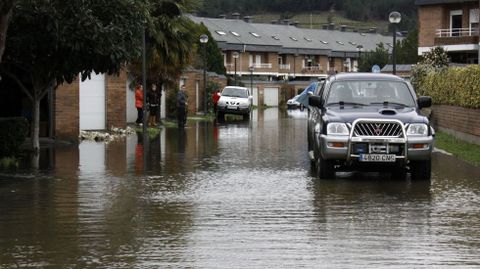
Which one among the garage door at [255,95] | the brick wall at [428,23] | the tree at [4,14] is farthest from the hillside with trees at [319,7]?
the tree at [4,14]

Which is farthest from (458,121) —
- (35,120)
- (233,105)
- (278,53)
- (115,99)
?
(278,53)

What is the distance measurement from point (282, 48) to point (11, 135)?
90218 mm

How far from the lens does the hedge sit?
23.6 meters

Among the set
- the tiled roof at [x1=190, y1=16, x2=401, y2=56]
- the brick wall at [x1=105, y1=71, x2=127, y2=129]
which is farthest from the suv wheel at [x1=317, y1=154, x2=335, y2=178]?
the tiled roof at [x1=190, y1=16, x2=401, y2=56]

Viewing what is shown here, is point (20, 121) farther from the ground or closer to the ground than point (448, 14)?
closer to the ground

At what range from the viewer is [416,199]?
12906 millimetres

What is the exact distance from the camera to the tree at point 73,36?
17.2m

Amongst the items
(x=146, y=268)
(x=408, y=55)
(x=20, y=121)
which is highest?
(x=408, y=55)

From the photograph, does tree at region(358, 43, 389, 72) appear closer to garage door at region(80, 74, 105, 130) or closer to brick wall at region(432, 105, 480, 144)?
brick wall at region(432, 105, 480, 144)

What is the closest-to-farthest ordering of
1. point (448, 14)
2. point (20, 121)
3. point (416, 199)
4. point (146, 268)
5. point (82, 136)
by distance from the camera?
point (146, 268)
point (416, 199)
point (20, 121)
point (82, 136)
point (448, 14)

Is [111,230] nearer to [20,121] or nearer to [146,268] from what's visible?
[146,268]

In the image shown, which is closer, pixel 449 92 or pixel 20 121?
pixel 20 121

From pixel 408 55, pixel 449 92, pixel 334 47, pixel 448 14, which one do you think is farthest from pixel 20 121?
pixel 334 47

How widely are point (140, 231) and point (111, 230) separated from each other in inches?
13.1
